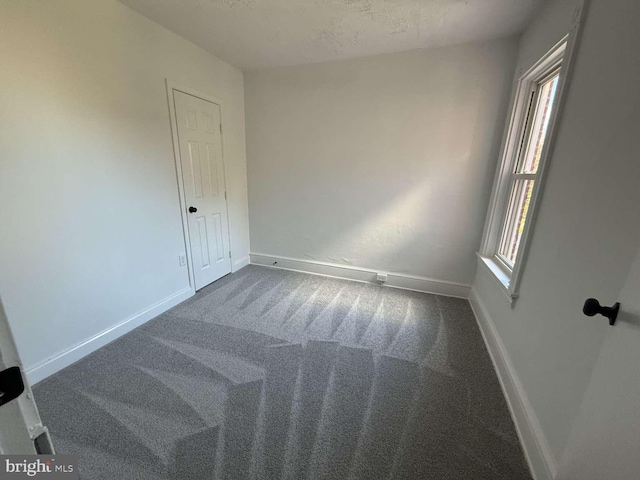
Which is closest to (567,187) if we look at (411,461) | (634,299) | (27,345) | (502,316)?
(634,299)

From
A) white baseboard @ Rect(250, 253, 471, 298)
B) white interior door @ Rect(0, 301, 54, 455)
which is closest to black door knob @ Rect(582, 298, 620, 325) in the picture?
white interior door @ Rect(0, 301, 54, 455)

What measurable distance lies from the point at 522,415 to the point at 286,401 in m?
1.31

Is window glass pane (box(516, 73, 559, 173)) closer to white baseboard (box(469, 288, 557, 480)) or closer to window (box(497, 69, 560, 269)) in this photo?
window (box(497, 69, 560, 269))

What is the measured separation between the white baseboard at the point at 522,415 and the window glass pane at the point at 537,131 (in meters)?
1.32

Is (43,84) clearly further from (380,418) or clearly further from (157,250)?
(380,418)

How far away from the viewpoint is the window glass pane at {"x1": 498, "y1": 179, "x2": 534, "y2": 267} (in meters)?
2.16

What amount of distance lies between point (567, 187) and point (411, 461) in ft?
5.12

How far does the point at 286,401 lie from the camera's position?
1.60 meters

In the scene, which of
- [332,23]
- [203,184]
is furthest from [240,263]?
[332,23]

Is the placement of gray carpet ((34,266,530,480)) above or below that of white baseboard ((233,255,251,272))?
below

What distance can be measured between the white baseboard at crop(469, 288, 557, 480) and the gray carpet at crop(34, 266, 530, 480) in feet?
0.18

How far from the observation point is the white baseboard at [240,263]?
3.56 metres

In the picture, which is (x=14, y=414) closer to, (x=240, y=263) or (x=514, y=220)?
(x=514, y=220)

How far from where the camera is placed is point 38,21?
1515 millimetres
